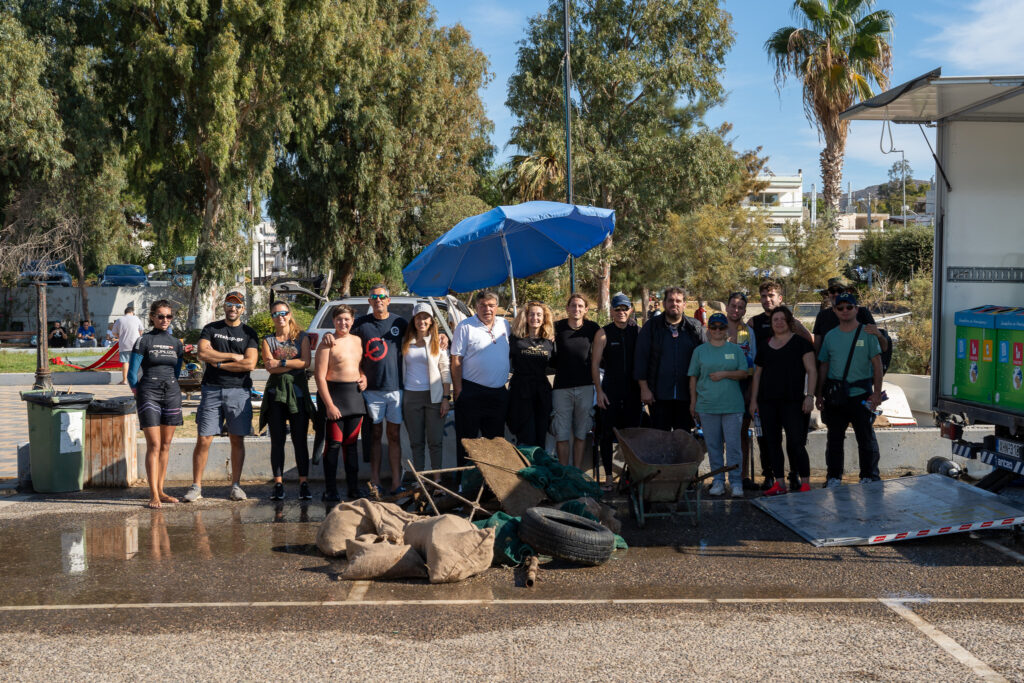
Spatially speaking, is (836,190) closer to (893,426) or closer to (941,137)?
(893,426)

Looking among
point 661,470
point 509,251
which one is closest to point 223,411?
point 509,251

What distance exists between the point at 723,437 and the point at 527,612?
386cm

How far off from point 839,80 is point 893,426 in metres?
19.9

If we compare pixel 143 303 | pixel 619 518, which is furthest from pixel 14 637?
pixel 143 303

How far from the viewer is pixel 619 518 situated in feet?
26.1

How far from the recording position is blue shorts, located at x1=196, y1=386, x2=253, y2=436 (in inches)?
341

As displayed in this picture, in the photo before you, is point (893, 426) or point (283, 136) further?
point (283, 136)

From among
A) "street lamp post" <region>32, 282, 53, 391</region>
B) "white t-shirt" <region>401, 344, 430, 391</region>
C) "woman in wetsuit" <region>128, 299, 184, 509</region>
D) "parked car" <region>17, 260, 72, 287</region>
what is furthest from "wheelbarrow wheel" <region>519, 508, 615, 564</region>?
"parked car" <region>17, 260, 72, 287</region>

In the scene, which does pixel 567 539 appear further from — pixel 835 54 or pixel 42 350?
pixel 835 54

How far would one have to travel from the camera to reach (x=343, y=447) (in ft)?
28.7

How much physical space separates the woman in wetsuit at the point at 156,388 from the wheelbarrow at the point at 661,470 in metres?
4.15

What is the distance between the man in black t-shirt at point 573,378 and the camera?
8703 mm

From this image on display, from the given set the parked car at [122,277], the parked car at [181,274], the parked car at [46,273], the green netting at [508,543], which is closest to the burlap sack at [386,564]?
the green netting at [508,543]

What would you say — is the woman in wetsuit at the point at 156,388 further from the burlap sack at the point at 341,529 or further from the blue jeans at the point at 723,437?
the blue jeans at the point at 723,437
